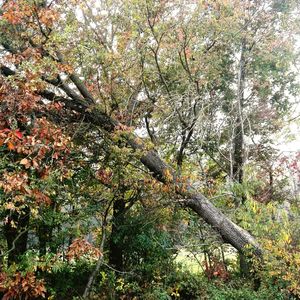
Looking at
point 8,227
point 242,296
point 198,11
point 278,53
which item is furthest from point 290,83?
point 8,227

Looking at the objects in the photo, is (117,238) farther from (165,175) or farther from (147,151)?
(147,151)

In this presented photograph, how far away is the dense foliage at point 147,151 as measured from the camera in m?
5.82

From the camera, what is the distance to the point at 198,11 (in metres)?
6.81

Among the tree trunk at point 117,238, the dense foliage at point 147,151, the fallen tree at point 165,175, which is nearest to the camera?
A: the dense foliage at point 147,151

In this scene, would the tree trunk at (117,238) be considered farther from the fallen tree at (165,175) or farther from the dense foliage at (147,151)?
the fallen tree at (165,175)

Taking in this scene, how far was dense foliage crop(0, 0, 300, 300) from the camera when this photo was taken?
5.82 metres

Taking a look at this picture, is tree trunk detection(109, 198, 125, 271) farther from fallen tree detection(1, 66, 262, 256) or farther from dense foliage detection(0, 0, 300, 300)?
fallen tree detection(1, 66, 262, 256)

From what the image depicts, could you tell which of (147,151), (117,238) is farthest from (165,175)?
(117,238)

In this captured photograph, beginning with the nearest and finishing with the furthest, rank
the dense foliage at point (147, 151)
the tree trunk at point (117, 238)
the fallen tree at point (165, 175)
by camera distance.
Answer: the dense foliage at point (147, 151) < the fallen tree at point (165, 175) < the tree trunk at point (117, 238)

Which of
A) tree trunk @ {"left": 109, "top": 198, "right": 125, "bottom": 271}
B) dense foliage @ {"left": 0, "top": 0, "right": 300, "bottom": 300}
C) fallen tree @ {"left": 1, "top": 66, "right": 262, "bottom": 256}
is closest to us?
dense foliage @ {"left": 0, "top": 0, "right": 300, "bottom": 300}

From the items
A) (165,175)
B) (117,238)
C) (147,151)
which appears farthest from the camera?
(117,238)

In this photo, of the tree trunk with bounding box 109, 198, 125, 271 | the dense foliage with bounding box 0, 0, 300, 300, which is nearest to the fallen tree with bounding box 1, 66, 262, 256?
the dense foliage with bounding box 0, 0, 300, 300

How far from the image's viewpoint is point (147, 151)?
6.77 metres

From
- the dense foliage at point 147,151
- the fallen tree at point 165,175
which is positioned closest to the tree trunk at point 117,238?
the dense foliage at point 147,151
